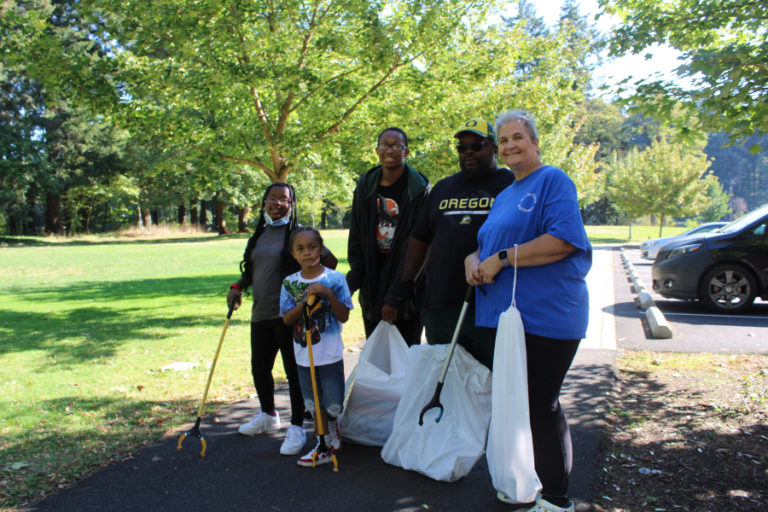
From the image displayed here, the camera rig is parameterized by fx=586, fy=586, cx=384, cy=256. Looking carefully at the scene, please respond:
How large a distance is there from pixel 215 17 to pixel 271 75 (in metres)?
1.02

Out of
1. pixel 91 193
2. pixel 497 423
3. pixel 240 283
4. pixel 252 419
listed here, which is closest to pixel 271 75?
pixel 240 283

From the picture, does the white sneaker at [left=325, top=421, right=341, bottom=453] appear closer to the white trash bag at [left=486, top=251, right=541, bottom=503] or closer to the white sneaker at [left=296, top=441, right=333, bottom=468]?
the white sneaker at [left=296, top=441, right=333, bottom=468]

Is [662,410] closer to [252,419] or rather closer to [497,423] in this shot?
[497,423]

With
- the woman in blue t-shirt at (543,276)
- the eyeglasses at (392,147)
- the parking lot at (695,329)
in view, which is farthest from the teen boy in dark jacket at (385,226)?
the parking lot at (695,329)

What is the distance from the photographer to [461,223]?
3.40 m

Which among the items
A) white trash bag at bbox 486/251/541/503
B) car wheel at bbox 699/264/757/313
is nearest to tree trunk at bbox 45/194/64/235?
car wheel at bbox 699/264/757/313

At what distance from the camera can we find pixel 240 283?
440 centimetres

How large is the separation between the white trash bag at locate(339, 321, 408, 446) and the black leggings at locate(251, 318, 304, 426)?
369 millimetres

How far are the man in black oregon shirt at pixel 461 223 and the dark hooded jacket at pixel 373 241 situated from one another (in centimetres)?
45

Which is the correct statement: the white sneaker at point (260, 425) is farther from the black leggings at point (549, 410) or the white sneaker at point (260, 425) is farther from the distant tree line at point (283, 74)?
the distant tree line at point (283, 74)

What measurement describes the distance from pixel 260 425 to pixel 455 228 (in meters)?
2.19

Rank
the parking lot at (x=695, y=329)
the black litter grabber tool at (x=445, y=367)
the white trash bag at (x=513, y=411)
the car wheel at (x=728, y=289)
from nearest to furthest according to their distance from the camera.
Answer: the white trash bag at (x=513, y=411) < the black litter grabber tool at (x=445, y=367) < the parking lot at (x=695, y=329) < the car wheel at (x=728, y=289)

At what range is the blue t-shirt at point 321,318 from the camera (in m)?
3.87

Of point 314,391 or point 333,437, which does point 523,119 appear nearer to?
point 314,391
